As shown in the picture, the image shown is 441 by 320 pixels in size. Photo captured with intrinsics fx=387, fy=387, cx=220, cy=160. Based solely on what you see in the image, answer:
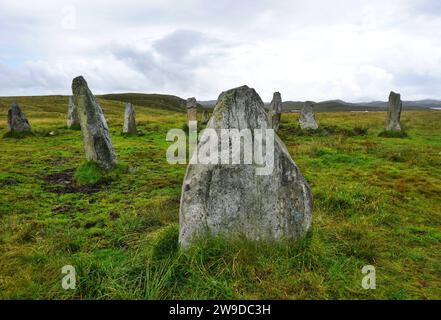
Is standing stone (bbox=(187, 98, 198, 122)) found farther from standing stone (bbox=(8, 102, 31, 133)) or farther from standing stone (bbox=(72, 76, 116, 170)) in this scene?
standing stone (bbox=(72, 76, 116, 170))

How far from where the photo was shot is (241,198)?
6.74 m

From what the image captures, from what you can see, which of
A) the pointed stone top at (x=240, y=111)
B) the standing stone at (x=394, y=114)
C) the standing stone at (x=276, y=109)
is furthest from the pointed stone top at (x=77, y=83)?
the standing stone at (x=394, y=114)

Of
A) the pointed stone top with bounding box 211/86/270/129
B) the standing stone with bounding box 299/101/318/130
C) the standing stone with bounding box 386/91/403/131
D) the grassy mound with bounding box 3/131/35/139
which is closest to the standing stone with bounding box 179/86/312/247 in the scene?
the pointed stone top with bounding box 211/86/270/129

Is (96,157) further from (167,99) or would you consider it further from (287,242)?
(167,99)

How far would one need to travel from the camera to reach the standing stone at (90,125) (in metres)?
14.0

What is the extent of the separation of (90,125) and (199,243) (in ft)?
30.2

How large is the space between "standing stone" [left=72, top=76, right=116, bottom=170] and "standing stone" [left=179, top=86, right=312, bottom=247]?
8.18 meters

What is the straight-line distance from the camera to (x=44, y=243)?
25.2 feet

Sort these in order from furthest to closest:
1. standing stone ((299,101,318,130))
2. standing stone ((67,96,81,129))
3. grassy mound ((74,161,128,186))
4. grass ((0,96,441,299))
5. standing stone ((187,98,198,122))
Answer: standing stone ((67,96,81,129)), standing stone ((299,101,318,130)), standing stone ((187,98,198,122)), grassy mound ((74,161,128,186)), grass ((0,96,441,299))

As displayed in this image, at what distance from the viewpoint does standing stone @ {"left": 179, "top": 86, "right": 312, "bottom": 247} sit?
262 inches

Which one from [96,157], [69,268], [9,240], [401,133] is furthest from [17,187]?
[401,133]

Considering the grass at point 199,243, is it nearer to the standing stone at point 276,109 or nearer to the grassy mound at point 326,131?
the grassy mound at point 326,131

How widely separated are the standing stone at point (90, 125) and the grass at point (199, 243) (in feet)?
1.96

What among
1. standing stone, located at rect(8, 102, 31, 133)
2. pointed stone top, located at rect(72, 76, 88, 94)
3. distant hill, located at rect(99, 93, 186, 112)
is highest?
distant hill, located at rect(99, 93, 186, 112)
